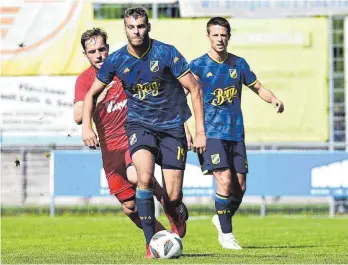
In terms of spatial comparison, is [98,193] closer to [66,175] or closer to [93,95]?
[66,175]

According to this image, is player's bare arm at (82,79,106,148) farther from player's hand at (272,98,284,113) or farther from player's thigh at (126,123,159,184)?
player's hand at (272,98,284,113)

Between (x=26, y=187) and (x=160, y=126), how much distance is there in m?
12.3

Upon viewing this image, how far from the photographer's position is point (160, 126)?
10539 mm

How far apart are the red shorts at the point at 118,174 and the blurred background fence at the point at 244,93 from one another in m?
8.01

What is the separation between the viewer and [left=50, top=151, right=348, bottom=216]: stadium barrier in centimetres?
2017

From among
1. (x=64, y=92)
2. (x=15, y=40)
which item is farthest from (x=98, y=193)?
(x=15, y=40)

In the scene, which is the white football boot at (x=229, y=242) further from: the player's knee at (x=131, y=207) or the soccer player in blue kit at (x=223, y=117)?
the player's knee at (x=131, y=207)

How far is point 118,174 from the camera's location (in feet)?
41.0

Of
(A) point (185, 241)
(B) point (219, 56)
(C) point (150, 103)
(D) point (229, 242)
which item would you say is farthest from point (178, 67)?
(A) point (185, 241)

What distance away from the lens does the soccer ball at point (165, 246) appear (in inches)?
396

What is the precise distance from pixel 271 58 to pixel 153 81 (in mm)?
10800

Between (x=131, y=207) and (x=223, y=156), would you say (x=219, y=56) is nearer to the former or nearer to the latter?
(x=223, y=156)

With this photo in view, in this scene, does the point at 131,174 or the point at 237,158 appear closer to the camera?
the point at 131,174

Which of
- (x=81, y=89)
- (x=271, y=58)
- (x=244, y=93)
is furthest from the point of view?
(x=244, y=93)
